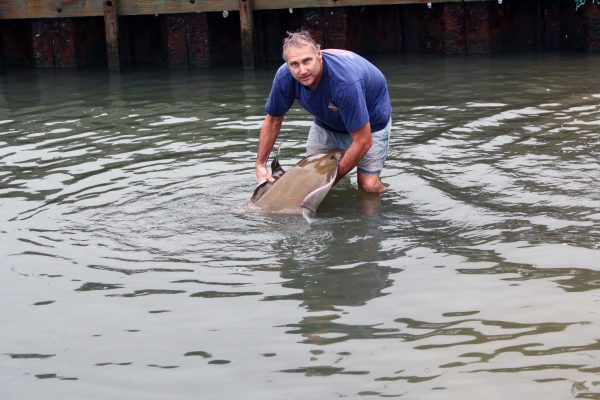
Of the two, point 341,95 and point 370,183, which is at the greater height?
point 341,95

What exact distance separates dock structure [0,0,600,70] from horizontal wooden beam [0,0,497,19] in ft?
0.05

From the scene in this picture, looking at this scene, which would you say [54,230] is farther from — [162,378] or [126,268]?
[162,378]

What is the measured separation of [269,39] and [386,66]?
2268 mm

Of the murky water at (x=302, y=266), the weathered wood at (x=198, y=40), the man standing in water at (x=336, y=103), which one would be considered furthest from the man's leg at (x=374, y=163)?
the weathered wood at (x=198, y=40)

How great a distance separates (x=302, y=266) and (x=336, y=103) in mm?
1498

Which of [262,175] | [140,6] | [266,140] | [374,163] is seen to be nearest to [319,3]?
[140,6]

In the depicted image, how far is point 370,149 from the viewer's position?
8.09 metres

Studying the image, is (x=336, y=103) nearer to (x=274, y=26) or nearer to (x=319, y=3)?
(x=319, y=3)

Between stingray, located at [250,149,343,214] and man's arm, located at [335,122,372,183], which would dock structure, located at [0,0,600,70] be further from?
man's arm, located at [335,122,372,183]

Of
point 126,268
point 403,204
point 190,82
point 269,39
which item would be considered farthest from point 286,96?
point 269,39

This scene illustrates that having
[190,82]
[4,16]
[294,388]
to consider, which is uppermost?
[4,16]

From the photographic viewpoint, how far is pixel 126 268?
6.60 meters

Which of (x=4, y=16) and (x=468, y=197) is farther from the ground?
(x=4, y=16)

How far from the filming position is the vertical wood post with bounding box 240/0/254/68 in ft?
49.2
